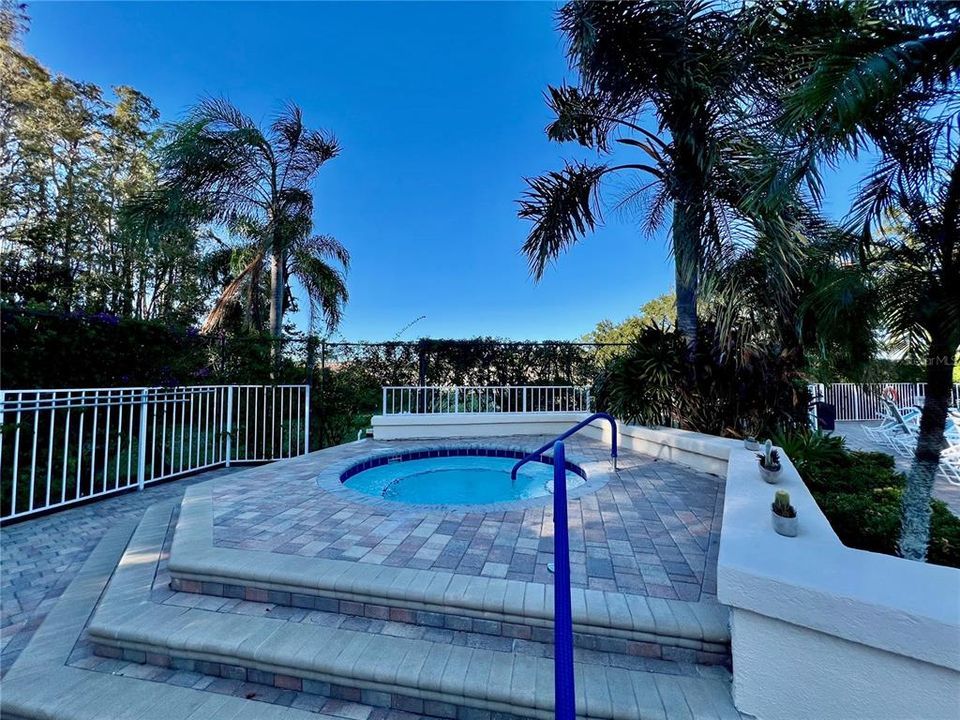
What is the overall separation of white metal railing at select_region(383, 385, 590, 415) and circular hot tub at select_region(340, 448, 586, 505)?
1944 millimetres

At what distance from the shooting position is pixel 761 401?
224 inches

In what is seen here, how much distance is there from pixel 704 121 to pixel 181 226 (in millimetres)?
9132

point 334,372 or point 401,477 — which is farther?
point 334,372

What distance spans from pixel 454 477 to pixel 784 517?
4.75 metres

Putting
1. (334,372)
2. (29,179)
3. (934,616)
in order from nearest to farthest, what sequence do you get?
(934,616)
(334,372)
(29,179)

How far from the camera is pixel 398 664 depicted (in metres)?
1.86

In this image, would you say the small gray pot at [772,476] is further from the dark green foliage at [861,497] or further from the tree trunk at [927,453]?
the tree trunk at [927,453]

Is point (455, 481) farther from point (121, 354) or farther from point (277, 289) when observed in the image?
point (277, 289)

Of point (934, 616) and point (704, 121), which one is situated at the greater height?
point (704, 121)

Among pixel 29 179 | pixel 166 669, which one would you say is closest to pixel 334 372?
pixel 166 669

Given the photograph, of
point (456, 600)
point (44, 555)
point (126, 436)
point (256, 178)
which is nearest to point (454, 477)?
point (456, 600)

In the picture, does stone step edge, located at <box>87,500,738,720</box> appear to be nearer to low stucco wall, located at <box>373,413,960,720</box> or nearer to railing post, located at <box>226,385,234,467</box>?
low stucco wall, located at <box>373,413,960,720</box>

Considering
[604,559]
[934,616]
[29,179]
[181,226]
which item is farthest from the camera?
[29,179]

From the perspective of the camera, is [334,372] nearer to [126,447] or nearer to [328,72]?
[126,447]
